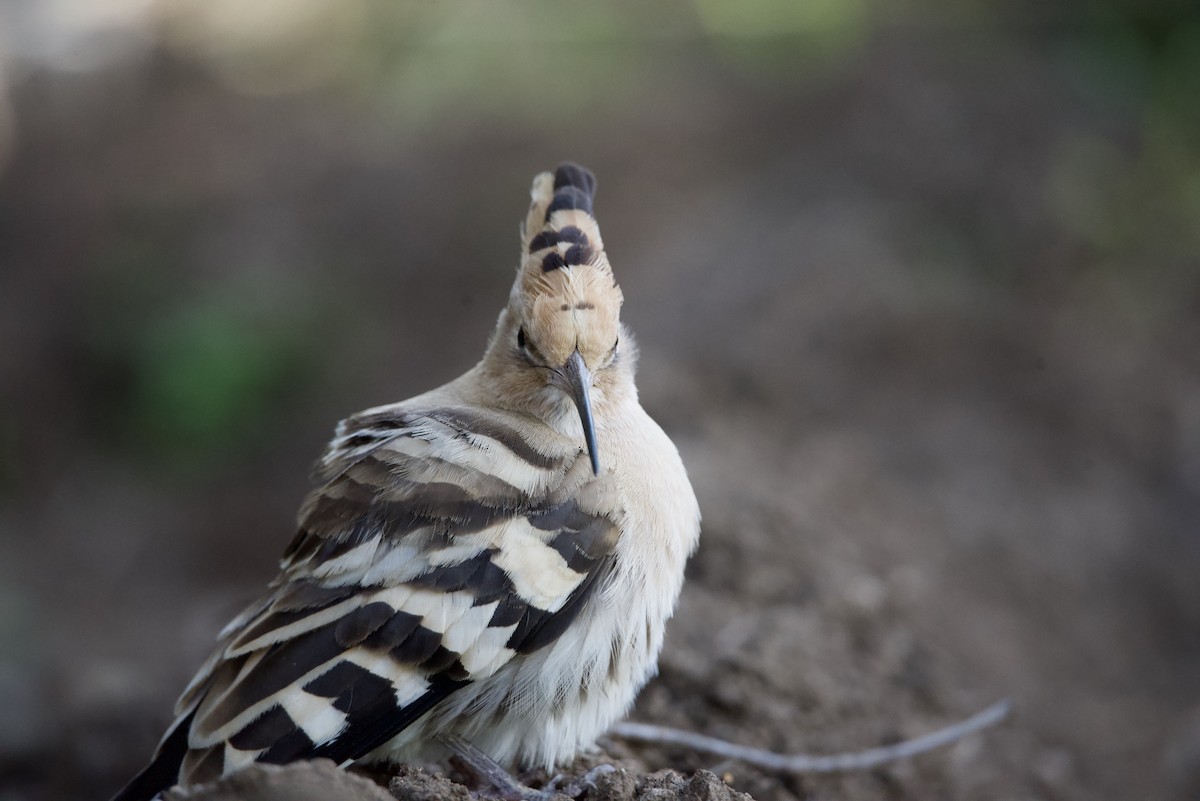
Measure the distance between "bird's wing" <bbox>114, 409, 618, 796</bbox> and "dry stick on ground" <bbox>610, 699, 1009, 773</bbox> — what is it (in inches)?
25.9

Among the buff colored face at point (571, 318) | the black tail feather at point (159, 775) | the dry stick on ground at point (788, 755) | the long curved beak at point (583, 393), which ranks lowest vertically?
the black tail feather at point (159, 775)

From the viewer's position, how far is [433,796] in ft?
7.05

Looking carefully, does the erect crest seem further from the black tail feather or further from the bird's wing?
the black tail feather

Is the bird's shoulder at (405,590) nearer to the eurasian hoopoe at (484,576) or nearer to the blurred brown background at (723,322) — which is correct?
the eurasian hoopoe at (484,576)

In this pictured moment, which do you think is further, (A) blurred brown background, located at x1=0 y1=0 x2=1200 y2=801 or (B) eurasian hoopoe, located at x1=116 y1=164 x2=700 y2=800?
(A) blurred brown background, located at x1=0 y1=0 x2=1200 y2=801

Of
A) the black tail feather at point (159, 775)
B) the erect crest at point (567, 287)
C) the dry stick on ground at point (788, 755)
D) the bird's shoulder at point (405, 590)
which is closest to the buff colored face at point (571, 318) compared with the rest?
the erect crest at point (567, 287)

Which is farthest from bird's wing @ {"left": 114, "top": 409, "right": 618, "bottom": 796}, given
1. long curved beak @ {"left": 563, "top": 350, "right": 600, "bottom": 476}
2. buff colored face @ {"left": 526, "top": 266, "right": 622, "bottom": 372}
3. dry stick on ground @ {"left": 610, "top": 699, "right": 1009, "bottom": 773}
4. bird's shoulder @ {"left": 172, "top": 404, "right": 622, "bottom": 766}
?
dry stick on ground @ {"left": 610, "top": 699, "right": 1009, "bottom": 773}

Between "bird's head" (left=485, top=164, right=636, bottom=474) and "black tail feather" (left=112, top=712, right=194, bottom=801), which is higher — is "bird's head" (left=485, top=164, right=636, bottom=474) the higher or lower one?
the higher one

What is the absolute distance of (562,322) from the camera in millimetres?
2646

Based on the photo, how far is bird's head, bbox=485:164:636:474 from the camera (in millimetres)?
2652

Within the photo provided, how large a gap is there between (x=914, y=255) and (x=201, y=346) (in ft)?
13.8

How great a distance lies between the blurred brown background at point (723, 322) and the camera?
3941 mm

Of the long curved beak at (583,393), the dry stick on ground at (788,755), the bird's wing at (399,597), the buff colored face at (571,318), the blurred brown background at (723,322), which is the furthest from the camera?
the blurred brown background at (723,322)

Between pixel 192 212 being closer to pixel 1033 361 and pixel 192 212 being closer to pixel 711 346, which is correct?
pixel 711 346
